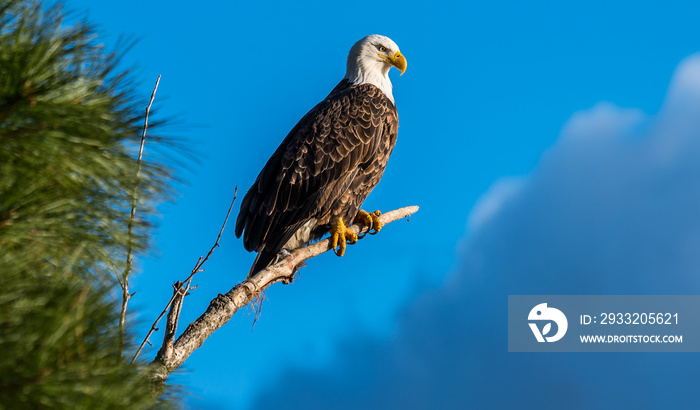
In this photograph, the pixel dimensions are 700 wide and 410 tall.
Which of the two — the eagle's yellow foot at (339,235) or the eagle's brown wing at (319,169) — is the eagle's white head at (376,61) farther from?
the eagle's yellow foot at (339,235)

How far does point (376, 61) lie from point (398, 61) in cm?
22

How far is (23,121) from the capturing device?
1.76m

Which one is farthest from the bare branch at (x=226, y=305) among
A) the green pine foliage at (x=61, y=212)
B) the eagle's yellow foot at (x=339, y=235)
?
the green pine foliage at (x=61, y=212)

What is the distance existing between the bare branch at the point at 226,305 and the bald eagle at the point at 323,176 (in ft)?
1.05

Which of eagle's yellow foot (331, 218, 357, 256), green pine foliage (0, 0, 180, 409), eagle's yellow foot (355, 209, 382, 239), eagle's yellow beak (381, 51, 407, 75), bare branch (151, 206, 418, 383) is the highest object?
eagle's yellow beak (381, 51, 407, 75)


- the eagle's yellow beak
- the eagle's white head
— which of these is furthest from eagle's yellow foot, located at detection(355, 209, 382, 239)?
the eagle's yellow beak

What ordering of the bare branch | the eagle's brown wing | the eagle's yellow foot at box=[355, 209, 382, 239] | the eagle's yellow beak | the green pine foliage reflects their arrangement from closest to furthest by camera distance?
the green pine foliage
the bare branch
the eagle's brown wing
the eagle's yellow foot at box=[355, 209, 382, 239]
the eagle's yellow beak

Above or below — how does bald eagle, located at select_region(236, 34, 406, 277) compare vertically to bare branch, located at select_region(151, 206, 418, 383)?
above

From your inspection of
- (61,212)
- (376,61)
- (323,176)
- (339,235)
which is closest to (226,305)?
(339,235)

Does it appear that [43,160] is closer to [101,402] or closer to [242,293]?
[101,402]

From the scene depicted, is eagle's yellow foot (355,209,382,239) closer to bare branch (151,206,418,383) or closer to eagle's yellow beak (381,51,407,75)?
bare branch (151,206,418,383)

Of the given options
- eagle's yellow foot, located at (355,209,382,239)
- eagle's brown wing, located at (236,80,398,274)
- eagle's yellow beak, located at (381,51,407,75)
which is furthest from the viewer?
eagle's yellow beak, located at (381,51,407,75)

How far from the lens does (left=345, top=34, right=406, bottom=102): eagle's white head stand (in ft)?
19.7

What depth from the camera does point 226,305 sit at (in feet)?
13.2
